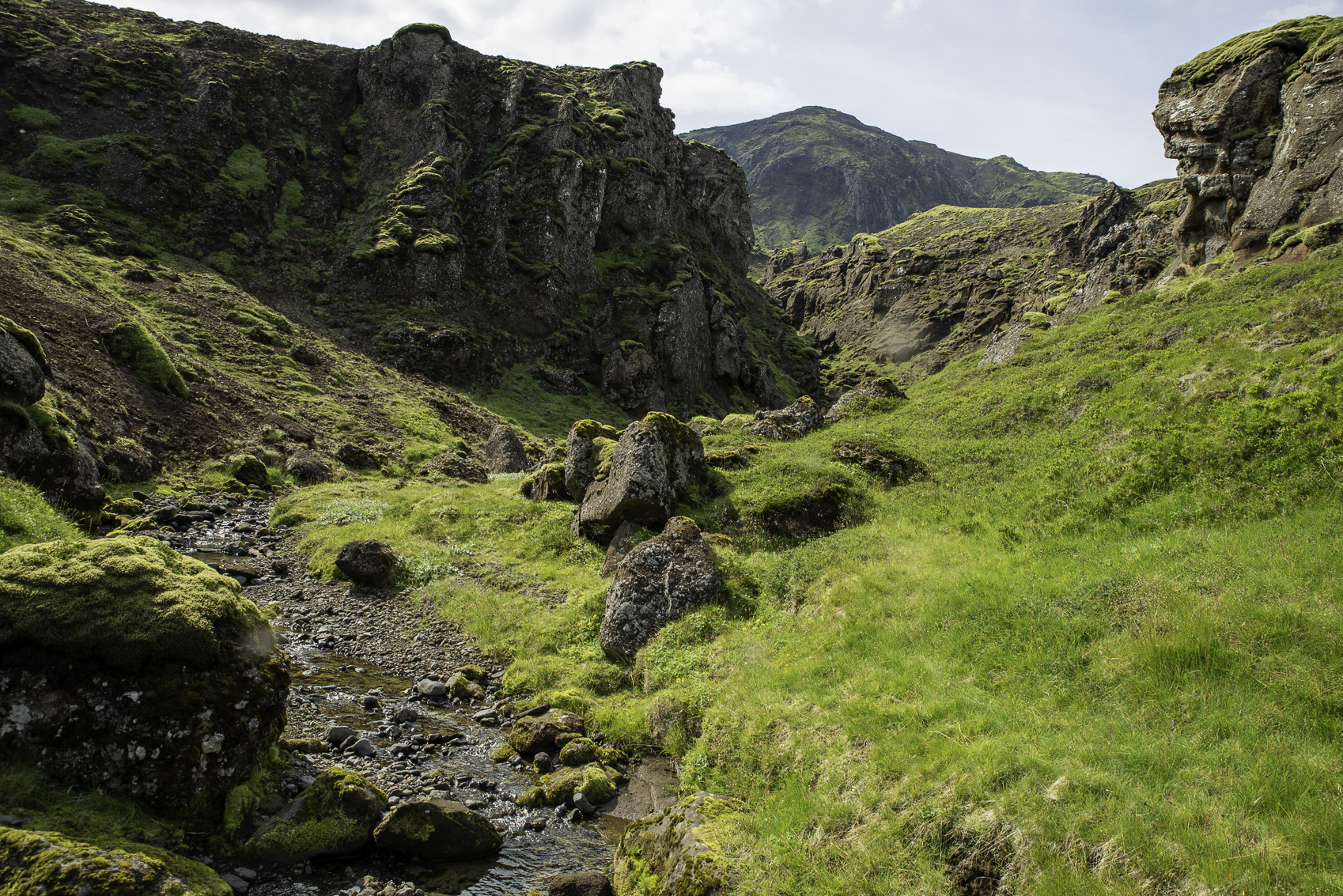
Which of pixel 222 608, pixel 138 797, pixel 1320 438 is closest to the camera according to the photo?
pixel 138 797

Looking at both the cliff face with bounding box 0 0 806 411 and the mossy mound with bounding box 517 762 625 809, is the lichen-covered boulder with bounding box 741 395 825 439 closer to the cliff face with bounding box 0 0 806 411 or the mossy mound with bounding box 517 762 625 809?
the mossy mound with bounding box 517 762 625 809

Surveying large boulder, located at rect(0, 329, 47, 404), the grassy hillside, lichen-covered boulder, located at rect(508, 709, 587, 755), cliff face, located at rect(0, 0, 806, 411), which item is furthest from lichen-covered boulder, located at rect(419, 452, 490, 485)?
lichen-covered boulder, located at rect(508, 709, 587, 755)

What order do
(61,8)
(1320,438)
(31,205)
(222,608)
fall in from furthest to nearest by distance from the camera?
(61,8) → (31,205) → (1320,438) → (222,608)

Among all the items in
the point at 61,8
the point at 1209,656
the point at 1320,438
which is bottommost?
the point at 1209,656

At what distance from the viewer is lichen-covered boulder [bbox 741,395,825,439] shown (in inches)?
1282

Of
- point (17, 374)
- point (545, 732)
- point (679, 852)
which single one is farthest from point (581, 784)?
point (17, 374)

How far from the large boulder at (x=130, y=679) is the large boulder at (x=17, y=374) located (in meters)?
16.6

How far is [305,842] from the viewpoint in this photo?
8375mm

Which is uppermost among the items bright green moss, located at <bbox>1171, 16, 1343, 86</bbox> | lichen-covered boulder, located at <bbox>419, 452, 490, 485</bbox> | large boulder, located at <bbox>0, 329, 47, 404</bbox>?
bright green moss, located at <bbox>1171, 16, 1343, 86</bbox>

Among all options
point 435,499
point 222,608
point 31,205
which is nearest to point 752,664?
point 222,608

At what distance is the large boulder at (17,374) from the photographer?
64.6 ft

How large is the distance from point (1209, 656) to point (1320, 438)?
26.7ft

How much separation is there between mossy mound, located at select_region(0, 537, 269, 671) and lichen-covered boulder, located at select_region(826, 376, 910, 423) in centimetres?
3151

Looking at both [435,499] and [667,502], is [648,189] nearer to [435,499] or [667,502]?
[435,499]
